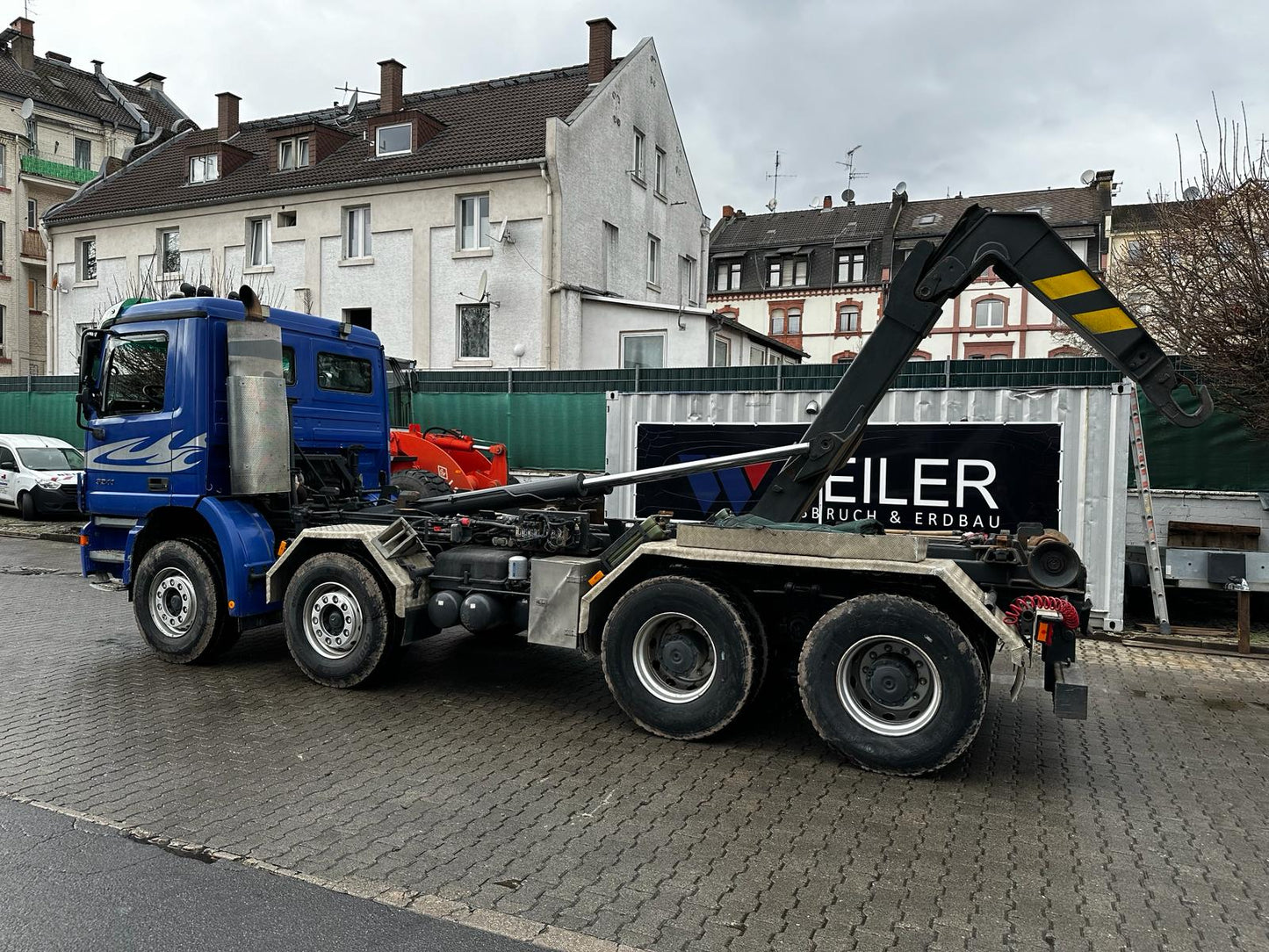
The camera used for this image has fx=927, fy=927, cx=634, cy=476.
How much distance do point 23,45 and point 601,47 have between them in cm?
3015

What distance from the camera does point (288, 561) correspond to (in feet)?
23.2

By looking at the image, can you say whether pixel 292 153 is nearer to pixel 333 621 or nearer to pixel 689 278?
pixel 689 278

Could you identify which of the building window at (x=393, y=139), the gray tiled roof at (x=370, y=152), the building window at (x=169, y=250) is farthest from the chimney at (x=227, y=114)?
the building window at (x=393, y=139)

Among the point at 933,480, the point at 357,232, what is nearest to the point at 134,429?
the point at 933,480

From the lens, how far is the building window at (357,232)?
2600 cm

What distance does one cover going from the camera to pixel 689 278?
32.8 metres

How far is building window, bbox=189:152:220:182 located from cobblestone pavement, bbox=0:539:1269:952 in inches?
1008

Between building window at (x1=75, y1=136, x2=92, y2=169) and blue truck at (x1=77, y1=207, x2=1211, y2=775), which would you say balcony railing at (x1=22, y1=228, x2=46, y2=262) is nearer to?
building window at (x1=75, y1=136, x2=92, y2=169)

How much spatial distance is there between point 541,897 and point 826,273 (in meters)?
47.9

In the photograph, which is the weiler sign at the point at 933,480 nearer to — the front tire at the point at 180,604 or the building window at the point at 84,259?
the front tire at the point at 180,604


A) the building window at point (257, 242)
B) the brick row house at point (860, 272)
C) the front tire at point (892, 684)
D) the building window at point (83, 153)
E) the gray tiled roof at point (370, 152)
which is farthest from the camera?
the brick row house at point (860, 272)

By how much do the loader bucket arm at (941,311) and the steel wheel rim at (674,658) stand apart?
119cm

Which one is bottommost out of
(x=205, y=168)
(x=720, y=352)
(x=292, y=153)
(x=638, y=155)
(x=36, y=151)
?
(x=720, y=352)

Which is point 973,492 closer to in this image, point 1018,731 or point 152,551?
point 1018,731
